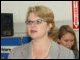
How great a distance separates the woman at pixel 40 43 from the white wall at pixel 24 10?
38.4 inches

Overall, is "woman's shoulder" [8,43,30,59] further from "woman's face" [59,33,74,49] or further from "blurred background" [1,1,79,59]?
"blurred background" [1,1,79,59]

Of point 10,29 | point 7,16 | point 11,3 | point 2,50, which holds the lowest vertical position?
point 2,50

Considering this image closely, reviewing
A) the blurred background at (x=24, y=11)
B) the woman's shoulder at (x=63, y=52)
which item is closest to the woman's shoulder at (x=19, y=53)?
the woman's shoulder at (x=63, y=52)

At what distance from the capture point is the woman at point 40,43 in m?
1.57

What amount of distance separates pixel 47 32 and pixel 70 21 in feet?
3.33

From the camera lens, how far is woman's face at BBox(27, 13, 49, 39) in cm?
157

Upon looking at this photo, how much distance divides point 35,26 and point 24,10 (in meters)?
1.07

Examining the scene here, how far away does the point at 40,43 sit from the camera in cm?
161

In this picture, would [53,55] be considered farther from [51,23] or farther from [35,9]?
[35,9]

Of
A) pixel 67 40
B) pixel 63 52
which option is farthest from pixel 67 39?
pixel 63 52

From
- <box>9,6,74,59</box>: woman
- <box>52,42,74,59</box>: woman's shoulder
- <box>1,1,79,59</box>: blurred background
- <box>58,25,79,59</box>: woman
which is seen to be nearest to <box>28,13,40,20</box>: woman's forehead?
<box>9,6,74,59</box>: woman

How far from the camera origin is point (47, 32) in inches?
65.5

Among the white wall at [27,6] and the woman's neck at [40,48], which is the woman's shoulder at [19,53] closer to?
the woman's neck at [40,48]

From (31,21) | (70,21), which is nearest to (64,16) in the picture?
(70,21)
